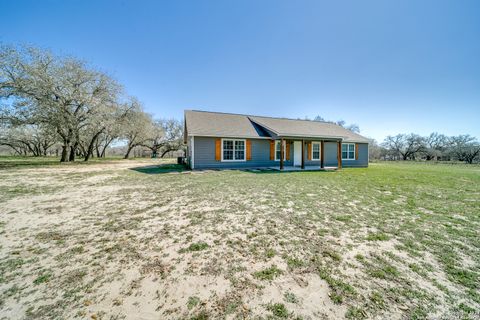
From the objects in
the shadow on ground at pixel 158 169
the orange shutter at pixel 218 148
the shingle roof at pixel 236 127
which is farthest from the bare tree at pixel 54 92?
the orange shutter at pixel 218 148

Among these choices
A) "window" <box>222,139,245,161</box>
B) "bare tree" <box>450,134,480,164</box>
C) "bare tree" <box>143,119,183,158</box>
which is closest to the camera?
"window" <box>222,139,245,161</box>

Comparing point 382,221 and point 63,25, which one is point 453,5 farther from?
point 63,25

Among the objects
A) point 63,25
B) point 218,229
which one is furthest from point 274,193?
point 63,25

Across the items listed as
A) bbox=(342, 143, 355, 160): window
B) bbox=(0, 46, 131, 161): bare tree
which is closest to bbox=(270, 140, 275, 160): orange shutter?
bbox=(342, 143, 355, 160): window

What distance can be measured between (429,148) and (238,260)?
54579 millimetres

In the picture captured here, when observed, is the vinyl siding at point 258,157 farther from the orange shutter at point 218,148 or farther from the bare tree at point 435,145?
the bare tree at point 435,145

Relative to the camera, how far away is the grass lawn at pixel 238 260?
186 centimetres

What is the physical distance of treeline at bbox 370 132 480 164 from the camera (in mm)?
34031

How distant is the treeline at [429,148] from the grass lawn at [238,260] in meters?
45.9

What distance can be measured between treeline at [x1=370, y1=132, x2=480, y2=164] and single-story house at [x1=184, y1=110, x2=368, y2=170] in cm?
3425

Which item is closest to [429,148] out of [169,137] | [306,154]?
[306,154]

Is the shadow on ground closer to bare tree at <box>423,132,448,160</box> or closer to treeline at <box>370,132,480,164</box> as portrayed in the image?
treeline at <box>370,132,480,164</box>

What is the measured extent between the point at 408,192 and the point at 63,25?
19.2 m

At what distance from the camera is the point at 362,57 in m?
13.0
